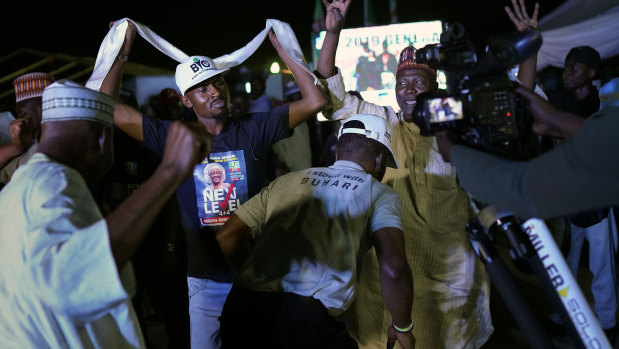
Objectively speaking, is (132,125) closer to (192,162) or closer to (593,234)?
(192,162)

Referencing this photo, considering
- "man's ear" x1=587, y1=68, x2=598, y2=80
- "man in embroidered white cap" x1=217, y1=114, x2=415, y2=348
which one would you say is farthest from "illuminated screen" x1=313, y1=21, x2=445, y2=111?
"man in embroidered white cap" x1=217, y1=114, x2=415, y2=348

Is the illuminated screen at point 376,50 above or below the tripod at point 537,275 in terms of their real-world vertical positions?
above

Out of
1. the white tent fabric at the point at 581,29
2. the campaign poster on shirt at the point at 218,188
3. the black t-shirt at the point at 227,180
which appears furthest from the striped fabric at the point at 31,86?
the white tent fabric at the point at 581,29

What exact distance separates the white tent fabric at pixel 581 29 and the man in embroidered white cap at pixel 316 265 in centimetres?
632

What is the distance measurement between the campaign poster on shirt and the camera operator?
5.35 feet

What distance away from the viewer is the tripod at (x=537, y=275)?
1.74m

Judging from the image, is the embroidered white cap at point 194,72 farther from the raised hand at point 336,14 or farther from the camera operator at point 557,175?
the camera operator at point 557,175

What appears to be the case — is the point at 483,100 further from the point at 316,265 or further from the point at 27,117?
the point at 27,117

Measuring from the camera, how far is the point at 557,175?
1.49 metres

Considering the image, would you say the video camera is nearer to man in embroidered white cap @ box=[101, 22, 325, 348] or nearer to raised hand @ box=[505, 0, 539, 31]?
man in embroidered white cap @ box=[101, 22, 325, 348]

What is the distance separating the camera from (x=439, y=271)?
3.29m

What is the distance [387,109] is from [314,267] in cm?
157

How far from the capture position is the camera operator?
1459 mm

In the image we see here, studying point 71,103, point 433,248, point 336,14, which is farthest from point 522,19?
point 71,103
